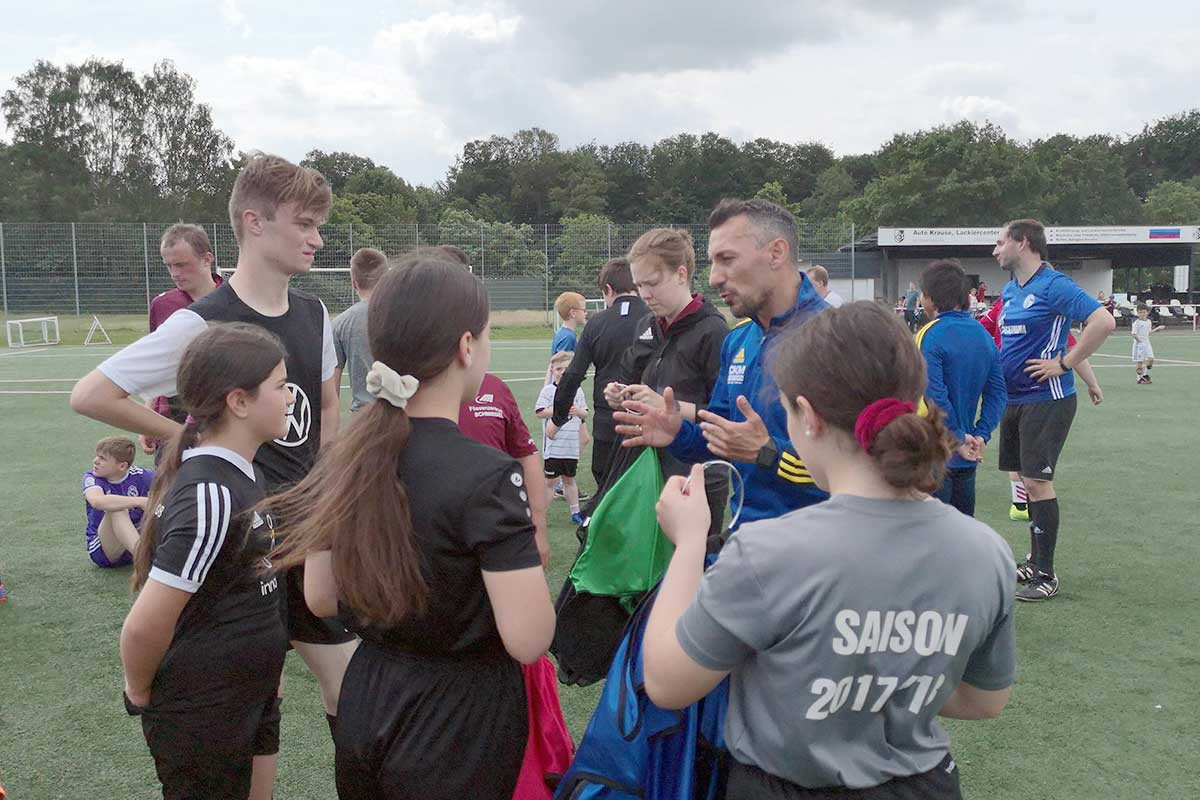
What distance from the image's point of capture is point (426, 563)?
1.90 metres

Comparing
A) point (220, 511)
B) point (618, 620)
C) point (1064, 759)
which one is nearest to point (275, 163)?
point (220, 511)

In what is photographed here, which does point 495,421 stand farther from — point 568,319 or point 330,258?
point 330,258

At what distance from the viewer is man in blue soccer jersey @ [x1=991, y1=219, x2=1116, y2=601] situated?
19.4 feet

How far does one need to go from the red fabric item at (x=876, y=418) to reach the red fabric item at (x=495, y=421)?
10.5ft

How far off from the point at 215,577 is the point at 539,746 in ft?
3.20

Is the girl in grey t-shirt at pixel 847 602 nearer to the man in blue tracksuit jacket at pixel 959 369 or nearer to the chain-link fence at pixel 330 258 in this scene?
the man in blue tracksuit jacket at pixel 959 369

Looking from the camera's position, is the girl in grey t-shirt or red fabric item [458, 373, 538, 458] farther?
red fabric item [458, 373, 538, 458]

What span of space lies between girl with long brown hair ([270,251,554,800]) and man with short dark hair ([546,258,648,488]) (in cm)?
420

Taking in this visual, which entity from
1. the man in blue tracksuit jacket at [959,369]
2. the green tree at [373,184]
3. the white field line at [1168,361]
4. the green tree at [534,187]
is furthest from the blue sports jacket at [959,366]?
the green tree at [534,187]

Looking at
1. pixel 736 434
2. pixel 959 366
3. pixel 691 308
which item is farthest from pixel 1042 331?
pixel 736 434

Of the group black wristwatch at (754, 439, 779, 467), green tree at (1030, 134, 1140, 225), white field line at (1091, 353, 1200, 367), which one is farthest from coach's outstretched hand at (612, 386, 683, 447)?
green tree at (1030, 134, 1140, 225)

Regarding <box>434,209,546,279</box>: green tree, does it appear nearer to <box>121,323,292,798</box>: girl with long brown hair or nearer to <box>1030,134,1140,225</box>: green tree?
<box>121,323,292,798</box>: girl with long brown hair

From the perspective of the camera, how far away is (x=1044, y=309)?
6.29 m

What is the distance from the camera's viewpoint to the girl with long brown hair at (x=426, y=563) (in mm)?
1870
